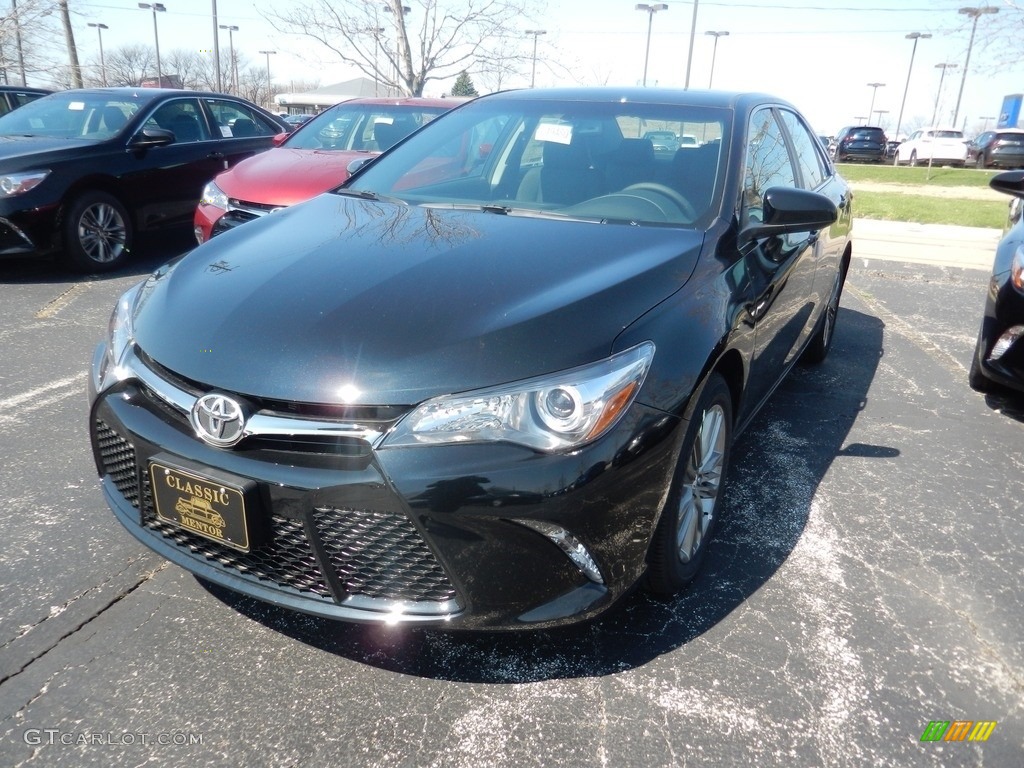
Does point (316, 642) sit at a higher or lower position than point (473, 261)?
lower

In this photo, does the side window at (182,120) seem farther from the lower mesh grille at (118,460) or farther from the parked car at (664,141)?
the lower mesh grille at (118,460)

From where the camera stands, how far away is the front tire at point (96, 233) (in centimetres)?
602

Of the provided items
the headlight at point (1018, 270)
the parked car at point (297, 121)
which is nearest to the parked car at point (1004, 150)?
the parked car at point (297, 121)

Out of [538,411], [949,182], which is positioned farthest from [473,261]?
[949,182]

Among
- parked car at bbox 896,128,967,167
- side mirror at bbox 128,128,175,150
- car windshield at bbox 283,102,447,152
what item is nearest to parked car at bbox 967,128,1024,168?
parked car at bbox 896,128,967,167

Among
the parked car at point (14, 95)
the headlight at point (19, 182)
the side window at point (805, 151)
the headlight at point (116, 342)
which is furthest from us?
the parked car at point (14, 95)

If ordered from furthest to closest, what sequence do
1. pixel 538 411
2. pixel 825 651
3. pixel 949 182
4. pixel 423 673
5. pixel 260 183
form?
pixel 949 182, pixel 260 183, pixel 825 651, pixel 423 673, pixel 538 411

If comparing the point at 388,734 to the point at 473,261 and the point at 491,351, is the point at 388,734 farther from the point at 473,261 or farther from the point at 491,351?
the point at 473,261

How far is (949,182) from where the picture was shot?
19031mm

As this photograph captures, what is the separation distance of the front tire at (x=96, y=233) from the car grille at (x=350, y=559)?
5072 millimetres

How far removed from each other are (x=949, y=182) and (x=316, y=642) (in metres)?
21.0

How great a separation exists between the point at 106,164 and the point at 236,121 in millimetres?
1856

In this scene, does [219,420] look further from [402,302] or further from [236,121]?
[236,121]

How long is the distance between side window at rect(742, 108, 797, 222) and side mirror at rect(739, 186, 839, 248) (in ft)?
0.25
